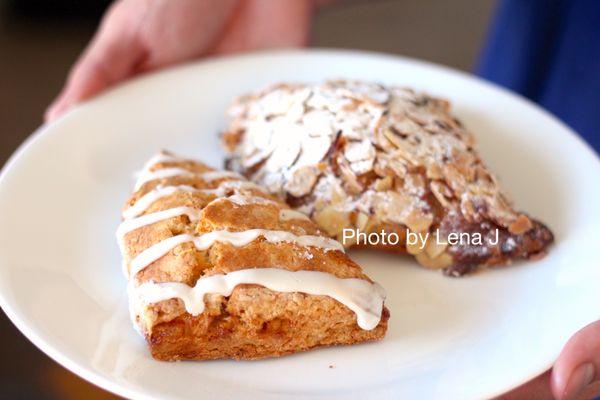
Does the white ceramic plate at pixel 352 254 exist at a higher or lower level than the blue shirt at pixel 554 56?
lower

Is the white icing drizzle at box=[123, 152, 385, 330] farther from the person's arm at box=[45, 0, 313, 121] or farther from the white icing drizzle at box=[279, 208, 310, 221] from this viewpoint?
the person's arm at box=[45, 0, 313, 121]

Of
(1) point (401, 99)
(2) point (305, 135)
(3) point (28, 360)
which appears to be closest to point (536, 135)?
(1) point (401, 99)

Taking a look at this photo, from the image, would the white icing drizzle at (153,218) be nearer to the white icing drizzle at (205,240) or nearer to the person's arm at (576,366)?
the white icing drizzle at (205,240)

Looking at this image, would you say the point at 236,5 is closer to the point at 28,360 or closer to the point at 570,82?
the point at 570,82

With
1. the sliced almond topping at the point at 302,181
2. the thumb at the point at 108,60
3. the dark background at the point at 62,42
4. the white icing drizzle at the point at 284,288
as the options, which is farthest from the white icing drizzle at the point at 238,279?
the dark background at the point at 62,42

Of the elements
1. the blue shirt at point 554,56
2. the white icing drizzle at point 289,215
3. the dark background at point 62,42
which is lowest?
the dark background at point 62,42

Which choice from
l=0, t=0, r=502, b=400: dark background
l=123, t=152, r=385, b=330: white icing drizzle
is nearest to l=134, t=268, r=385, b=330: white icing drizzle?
l=123, t=152, r=385, b=330: white icing drizzle

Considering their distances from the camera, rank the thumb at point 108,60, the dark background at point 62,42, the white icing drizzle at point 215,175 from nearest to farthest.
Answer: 1. the white icing drizzle at point 215,175
2. the thumb at point 108,60
3. the dark background at point 62,42
